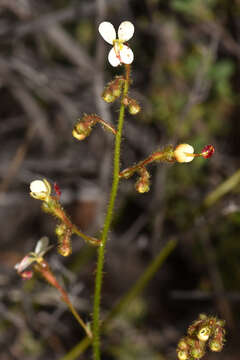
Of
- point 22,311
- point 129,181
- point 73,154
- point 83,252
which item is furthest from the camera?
point 73,154

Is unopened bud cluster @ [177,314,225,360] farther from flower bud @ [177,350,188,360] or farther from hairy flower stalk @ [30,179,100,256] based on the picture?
hairy flower stalk @ [30,179,100,256]

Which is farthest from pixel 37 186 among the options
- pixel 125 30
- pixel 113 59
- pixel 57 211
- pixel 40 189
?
pixel 125 30

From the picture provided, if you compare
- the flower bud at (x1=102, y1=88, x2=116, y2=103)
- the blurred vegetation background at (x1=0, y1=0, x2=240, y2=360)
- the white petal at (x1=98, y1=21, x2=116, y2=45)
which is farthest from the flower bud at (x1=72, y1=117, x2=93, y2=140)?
the blurred vegetation background at (x1=0, y1=0, x2=240, y2=360)

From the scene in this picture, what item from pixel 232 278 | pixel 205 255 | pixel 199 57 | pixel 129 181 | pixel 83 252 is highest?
pixel 199 57

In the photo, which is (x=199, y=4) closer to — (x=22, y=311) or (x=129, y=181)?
(x=129, y=181)

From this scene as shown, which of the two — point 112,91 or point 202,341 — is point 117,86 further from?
point 202,341

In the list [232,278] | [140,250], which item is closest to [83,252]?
[140,250]

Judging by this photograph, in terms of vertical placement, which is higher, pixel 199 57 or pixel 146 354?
pixel 199 57
